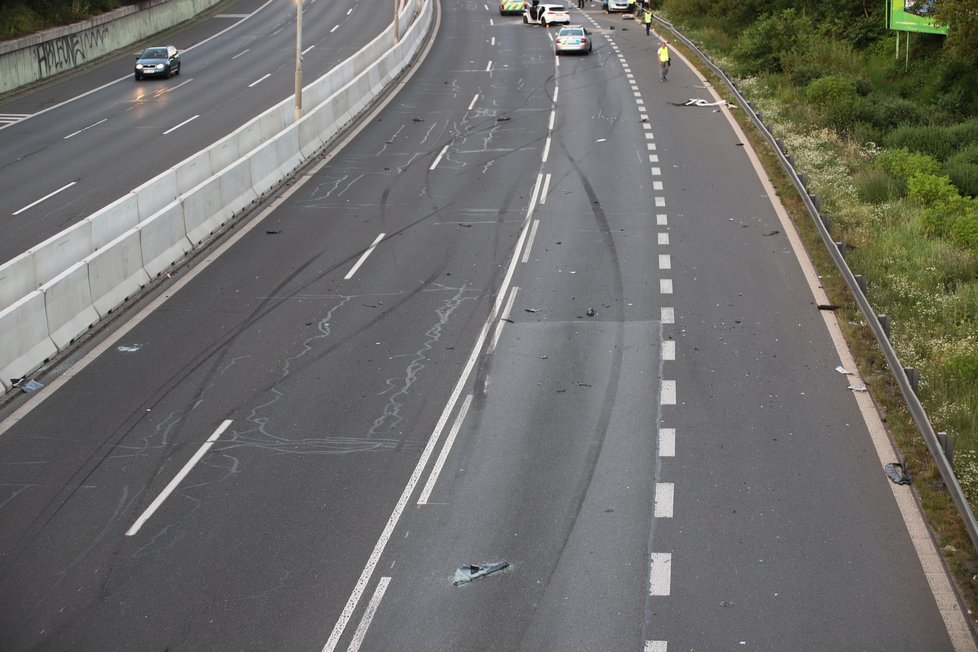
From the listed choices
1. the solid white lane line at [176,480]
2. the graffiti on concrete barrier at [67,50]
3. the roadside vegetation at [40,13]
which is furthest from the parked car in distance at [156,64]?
the solid white lane line at [176,480]

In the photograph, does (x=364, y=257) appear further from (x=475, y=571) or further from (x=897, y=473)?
(x=897, y=473)

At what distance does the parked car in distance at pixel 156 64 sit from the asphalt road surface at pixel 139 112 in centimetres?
37

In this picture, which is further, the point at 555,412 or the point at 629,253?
the point at 629,253

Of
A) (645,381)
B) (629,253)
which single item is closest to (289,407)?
(645,381)

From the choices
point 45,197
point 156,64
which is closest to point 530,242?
point 45,197

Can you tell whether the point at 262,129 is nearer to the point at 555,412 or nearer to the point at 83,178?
the point at 83,178

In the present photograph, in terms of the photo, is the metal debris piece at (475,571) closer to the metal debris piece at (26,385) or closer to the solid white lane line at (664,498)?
the solid white lane line at (664,498)

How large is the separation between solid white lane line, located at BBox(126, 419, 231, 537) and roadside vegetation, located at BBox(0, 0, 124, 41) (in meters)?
37.9

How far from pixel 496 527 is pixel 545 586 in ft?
3.93

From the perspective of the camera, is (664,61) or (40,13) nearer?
(664,61)

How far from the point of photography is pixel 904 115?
3272 cm

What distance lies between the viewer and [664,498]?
11648 millimetres

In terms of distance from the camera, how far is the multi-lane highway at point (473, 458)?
383 inches

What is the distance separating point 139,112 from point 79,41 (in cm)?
1348
